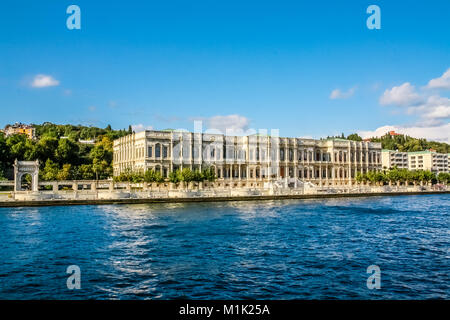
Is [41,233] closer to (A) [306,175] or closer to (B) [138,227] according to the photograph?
(B) [138,227]

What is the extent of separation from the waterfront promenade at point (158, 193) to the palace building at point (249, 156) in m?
4.14

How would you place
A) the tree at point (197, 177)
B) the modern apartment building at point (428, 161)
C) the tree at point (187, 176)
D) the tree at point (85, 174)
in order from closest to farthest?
1. the tree at point (187, 176)
2. the tree at point (197, 177)
3. the tree at point (85, 174)
4. the modern apartment building at point (428, 161)

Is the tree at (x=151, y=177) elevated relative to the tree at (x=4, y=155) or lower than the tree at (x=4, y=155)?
lower

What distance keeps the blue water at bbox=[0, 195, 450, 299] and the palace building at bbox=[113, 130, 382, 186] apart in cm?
4239

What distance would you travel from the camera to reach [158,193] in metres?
52.2

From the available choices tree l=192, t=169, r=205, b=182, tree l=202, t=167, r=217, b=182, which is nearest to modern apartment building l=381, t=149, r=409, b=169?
tree l=202, t=167, r=217, b=182

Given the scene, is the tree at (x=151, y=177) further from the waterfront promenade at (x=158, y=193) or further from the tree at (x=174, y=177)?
the tree at (x=174, y=177)

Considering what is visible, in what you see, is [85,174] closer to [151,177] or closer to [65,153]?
[65,153]

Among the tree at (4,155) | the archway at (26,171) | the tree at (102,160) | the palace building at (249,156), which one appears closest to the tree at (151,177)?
the palace building at (249,156)

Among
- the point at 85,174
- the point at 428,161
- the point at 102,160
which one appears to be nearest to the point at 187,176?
the point at 85,174

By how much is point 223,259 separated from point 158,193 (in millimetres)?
35681

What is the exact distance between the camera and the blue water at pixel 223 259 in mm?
12922
